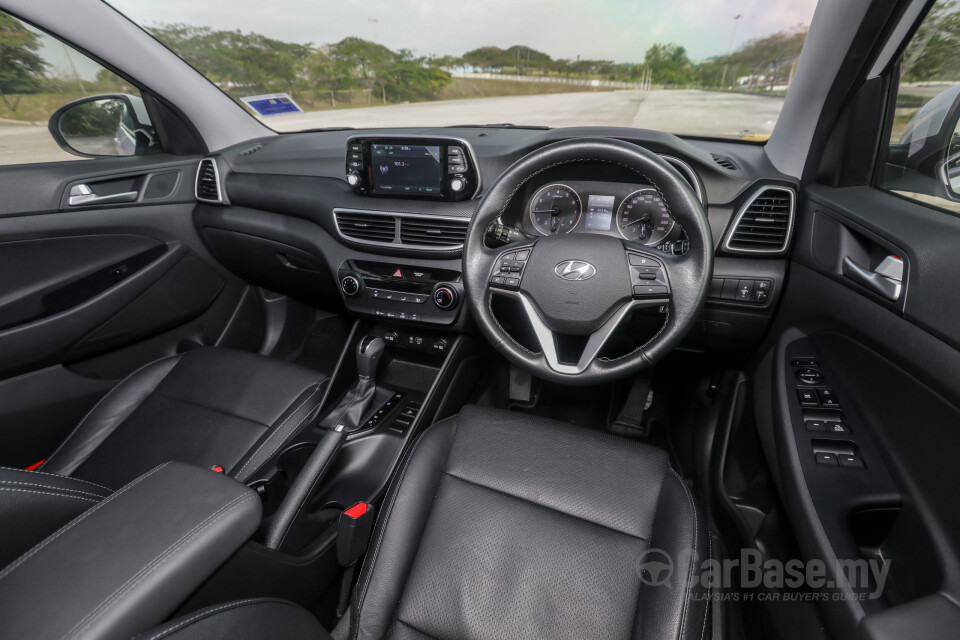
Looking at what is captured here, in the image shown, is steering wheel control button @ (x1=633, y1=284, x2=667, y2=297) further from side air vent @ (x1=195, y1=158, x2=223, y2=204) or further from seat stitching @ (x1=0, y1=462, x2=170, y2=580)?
side air vent @ (x1=195, y1=158, x2=223, y2=204)

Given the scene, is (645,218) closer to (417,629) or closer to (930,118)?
(930,118)

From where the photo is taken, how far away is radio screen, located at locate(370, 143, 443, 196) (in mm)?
1832

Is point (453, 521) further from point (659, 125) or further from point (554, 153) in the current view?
point (659, 125)

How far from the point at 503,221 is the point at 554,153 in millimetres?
384

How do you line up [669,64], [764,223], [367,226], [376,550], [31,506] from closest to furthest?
[31,506]
[376,550]
[764,223]
[669,64]
[367,226]

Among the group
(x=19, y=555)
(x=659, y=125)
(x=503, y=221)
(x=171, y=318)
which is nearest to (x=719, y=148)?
(x=659, y=125)

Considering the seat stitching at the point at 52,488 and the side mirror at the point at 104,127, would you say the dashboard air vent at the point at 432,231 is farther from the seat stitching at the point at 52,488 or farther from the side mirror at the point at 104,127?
the side mirror at the point at 104,127

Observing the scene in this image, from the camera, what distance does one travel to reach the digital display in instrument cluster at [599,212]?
5.51 ft

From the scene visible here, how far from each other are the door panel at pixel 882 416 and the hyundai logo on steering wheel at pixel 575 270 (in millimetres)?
644

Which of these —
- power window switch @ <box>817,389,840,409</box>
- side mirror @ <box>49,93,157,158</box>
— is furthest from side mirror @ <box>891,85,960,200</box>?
side mirror @ <box>49,93,157,158</box>

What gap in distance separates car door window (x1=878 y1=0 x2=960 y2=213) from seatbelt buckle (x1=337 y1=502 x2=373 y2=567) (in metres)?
1.68

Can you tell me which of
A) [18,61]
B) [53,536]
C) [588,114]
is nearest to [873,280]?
[588,114]

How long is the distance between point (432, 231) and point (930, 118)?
1.46 m

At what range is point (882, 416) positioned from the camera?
1.19 m
